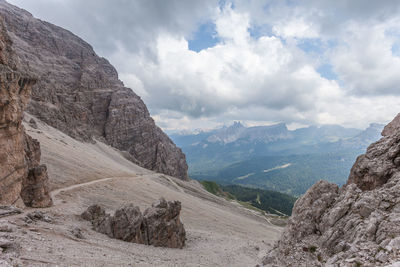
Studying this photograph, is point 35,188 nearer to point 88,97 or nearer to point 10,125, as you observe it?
point 10,125

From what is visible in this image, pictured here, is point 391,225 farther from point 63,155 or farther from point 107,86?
point 107,86

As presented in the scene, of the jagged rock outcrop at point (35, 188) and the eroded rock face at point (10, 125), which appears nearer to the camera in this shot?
the eroded rock face at point (10, 125)

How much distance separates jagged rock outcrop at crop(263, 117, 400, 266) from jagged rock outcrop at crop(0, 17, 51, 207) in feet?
95.0

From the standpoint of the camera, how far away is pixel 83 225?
89.9ft

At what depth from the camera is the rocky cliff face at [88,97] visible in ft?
436

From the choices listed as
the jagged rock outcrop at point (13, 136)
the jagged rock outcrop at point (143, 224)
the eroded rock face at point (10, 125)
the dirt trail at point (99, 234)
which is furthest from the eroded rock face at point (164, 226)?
the eroded rock face at point (10, 125)

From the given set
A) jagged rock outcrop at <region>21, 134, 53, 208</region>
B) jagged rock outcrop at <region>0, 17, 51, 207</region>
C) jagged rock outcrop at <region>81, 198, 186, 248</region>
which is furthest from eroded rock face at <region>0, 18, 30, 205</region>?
jagged rock outcrop at <region>81, 198, 186, 248</region>

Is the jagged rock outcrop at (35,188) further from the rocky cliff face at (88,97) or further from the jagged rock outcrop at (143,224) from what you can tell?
the rocky cliff face at (88,97)

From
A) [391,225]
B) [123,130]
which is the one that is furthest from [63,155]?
[123,130]

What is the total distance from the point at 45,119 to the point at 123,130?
53.1 metres

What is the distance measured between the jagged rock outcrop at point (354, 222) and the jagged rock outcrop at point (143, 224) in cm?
1690

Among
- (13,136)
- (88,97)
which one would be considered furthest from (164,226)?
(88,97)

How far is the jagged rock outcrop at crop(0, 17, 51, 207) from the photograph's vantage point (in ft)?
81.1

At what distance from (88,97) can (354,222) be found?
6255 inches
